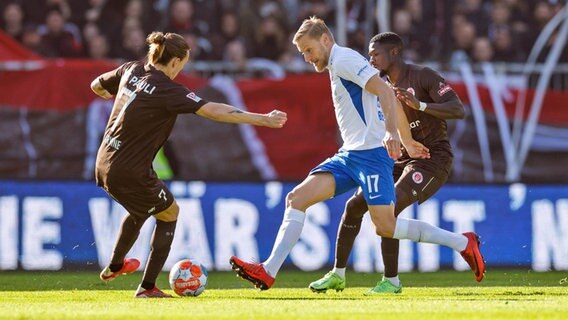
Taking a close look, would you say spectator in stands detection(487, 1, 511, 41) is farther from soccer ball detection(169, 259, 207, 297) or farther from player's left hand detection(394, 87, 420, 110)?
soccer ball detection(169, 259, 207, 297)

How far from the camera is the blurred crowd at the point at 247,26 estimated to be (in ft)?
58.1

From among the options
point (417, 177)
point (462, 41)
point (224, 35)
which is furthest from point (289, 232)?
point (462, 41)

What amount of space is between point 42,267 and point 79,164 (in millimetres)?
2827

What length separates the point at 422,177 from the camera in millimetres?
11102

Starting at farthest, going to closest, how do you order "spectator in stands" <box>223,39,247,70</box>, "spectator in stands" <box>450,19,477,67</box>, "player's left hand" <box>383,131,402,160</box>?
"spectator in stands" <box>450,19,477,67</box> → "spectator in stands" <box>223,39,247,70</box> → "player's left hand" <box>383,131,402,160</box>

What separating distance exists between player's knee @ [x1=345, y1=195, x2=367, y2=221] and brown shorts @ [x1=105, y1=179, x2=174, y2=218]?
1599 mm

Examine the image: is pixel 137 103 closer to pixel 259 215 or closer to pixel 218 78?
pixel 259 215

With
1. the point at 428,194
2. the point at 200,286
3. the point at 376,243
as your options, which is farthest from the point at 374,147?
the point at 376,243

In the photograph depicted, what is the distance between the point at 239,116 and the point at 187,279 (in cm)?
144

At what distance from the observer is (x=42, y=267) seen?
1401cm

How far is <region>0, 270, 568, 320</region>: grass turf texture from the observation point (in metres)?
8.51

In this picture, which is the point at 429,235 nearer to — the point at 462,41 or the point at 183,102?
the point at 183,102

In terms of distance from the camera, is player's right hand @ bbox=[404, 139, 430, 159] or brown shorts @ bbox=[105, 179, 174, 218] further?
player's right hand @ bbox=[404, 139, 430, 159]

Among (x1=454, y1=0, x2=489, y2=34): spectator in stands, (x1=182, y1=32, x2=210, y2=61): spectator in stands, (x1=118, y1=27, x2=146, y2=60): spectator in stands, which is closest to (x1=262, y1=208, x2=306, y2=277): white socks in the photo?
(x1=118, y1=27, x2=146, y2=60): spectator in stands
